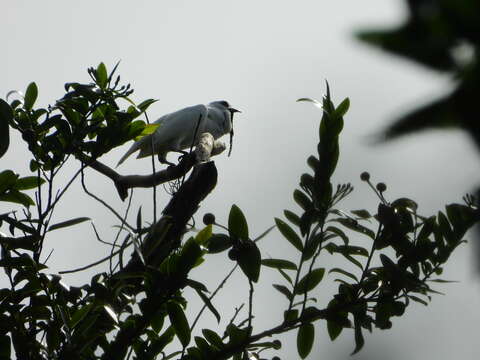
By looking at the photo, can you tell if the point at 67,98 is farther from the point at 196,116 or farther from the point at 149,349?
the point at 196,116

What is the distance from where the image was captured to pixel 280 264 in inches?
89.4

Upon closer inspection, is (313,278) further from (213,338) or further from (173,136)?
(173,136)

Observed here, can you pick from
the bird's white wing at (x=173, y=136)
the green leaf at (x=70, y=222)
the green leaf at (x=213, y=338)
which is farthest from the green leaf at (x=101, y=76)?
the bird's white wing at (x=173, y=136)

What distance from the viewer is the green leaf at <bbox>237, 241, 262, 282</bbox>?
6.84 ft

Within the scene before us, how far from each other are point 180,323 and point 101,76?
1.20 m

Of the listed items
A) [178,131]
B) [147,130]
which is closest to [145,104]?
[147,130]

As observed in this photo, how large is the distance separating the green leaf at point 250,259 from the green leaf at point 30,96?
123 cm

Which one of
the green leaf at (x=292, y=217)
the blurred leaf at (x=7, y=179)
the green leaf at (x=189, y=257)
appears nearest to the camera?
the green leaf at (x=189, y=257)

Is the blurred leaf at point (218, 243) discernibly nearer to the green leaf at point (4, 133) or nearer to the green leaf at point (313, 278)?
the green leaf at point (313, 278)

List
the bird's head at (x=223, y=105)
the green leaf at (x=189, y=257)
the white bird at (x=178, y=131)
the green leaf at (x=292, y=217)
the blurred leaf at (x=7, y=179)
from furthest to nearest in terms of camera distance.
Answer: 1. the bird's head at (x=223, y=105)
2. the white bird at (x=178, y=131)
3. the blurred leaf at (x=7, y=179)
4. the green leaf at (x=292, y=217)
5. the green leaf at (x=189, y=257)

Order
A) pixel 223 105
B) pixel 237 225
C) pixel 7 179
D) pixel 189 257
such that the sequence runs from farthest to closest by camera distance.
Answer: pixel 223 105 → pixel 7 179 → pixel 237 225 → pixel 189 257

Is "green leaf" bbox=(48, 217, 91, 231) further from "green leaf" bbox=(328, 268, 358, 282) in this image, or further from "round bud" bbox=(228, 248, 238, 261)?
"green leaf" bbox=(328, 268, 358, 282)

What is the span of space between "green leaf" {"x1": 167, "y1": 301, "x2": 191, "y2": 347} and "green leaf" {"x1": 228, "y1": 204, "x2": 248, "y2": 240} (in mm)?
303

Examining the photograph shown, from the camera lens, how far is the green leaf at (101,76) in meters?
2.81
